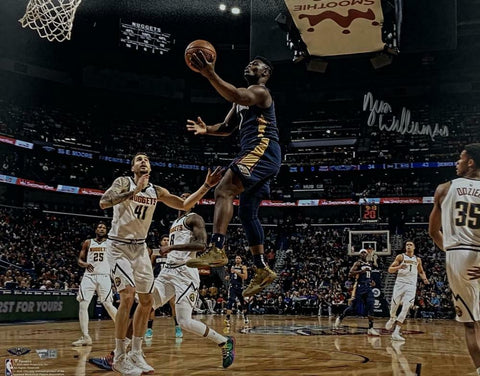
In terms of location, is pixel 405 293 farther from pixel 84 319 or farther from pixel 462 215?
pixel 462 215

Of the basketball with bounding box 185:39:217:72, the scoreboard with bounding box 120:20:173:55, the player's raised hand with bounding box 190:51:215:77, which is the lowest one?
the player's raised hand with bounding box 190:51:215:77

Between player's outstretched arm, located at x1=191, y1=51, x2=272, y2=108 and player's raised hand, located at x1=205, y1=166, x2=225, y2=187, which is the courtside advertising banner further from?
player's outstretched arm, located at x1=191, y1=51, x2=272, y2=108

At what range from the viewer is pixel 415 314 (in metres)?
22.5

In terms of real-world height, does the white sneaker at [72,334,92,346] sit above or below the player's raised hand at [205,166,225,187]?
below

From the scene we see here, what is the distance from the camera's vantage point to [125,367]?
19.8 ft

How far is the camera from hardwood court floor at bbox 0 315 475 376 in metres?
6.46

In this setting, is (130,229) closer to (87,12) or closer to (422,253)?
(87,12)

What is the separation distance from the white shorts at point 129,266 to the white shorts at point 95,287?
13.6ft

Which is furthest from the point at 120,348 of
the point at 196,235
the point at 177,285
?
the point at 196,235

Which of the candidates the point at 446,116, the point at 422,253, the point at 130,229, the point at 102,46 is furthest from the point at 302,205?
the point at 130,229

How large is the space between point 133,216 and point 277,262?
2476 cm

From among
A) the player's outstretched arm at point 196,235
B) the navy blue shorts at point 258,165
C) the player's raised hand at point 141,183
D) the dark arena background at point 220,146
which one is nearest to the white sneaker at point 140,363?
the player's outstretched arm at point 196,235

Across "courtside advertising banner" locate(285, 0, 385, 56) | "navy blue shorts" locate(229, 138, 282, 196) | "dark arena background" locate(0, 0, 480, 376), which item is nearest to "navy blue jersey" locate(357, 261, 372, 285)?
"dark arena background" locate(0, 0, 480, 376)

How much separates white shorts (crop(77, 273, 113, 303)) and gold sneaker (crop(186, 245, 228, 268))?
6.23 m
